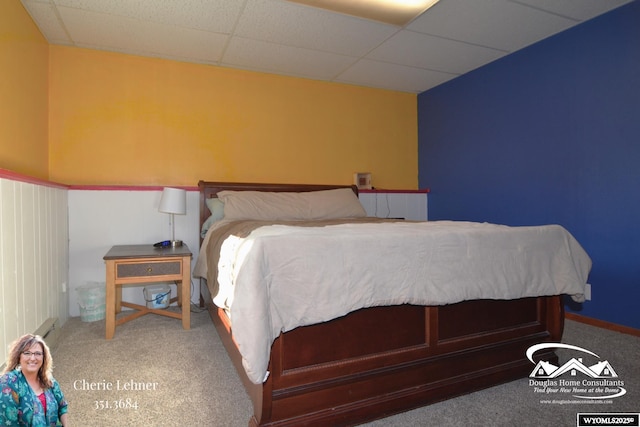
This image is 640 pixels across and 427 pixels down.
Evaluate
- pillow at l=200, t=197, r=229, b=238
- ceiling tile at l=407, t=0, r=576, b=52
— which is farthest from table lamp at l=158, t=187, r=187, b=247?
ceiling tile at l=407, t=0, r=576, b=52

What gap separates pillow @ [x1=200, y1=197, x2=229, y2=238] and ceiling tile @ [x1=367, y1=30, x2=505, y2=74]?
6.10 ft

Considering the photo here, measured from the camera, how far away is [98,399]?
1.60 meters

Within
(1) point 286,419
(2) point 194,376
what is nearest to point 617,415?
(1) point 286,419

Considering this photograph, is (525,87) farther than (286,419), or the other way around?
(525,87)

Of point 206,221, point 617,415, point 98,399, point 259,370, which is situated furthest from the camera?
point 206,221

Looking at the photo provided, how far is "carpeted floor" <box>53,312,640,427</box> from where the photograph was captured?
1443 mm

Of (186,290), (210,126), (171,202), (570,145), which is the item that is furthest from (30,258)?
(570,145)

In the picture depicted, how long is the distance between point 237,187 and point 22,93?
1.61m

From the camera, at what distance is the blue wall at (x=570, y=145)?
2.45 m

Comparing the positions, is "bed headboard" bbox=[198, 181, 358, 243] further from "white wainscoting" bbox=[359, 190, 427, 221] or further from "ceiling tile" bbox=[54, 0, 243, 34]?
"ceiling tile" bbox=[54, 0, 243, 34]

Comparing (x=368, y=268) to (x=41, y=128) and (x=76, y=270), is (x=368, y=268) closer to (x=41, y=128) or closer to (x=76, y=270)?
(x=76, y=270)

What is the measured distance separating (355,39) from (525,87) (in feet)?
4.99

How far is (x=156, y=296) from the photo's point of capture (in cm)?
292

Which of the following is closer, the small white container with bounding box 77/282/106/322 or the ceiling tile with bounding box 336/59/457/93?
the small white container with bounding box 77/282/106/322
